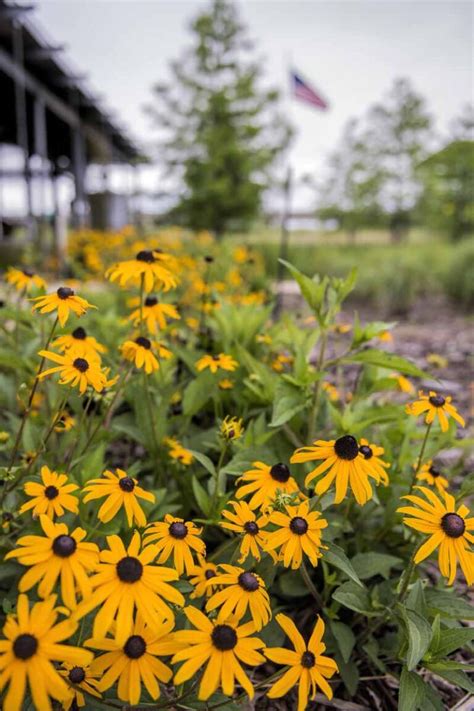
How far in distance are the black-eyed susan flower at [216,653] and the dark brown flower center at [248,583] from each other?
60mm

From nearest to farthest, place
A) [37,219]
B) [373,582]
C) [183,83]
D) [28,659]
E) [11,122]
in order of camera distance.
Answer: [28,659] < [373,582] < [37,219] < [11,122] < [183,83]

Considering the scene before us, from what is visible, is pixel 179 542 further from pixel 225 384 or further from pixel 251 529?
pixel 225 384

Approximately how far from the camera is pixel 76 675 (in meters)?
Result: 0.86

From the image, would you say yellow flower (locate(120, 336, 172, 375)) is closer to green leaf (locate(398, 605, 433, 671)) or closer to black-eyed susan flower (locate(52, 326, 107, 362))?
black-eyed susan flower (locate(52, 326, 107, 362))

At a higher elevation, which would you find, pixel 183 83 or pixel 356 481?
pixel 183 83

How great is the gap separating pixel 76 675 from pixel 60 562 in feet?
0.70

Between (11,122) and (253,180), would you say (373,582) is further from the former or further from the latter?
(253,180)

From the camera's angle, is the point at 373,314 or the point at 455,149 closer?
the point at 373,314

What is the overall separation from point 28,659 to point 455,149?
20.8 metres

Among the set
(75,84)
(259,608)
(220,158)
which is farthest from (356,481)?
(220,158)

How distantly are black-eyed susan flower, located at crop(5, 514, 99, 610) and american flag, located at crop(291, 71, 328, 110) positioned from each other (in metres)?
5.73

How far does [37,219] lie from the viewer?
10.5 metres

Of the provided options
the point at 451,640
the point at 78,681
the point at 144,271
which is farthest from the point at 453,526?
the point at 144,271

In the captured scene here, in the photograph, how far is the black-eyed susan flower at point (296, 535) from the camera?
91 cm
